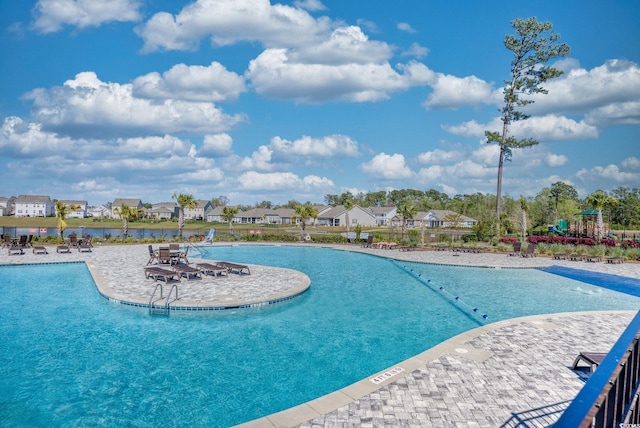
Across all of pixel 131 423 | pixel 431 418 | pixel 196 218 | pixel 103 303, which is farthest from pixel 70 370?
pixel 196 218

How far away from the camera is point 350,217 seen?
79812 mm

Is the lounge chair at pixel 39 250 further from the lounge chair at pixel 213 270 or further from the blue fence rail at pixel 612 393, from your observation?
the blue fence rail at pixel 612 393

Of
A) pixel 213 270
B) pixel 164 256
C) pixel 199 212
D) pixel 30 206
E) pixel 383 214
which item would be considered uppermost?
pixel 30 206

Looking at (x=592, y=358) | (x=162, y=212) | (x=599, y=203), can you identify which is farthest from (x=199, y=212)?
(x=592, y=358)

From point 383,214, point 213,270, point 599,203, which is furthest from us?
point 383,214

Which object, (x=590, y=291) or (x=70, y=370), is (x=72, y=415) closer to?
(x=70, y=370)

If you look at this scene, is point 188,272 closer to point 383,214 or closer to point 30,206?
point 383,214

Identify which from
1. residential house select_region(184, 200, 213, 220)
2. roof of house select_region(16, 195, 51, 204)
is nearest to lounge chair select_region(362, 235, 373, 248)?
residential house select_region(184, 200, 213, 220)

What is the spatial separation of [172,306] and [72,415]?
551cm

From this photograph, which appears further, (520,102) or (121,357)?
(520,102)

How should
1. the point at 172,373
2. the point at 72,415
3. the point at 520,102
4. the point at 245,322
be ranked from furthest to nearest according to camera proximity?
the point at 520,102 → the point at 245,322 → the point at 172,373 → the point at 72,415

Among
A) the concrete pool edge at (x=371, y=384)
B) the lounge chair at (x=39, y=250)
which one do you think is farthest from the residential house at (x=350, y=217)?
the concrete pool edge at (x=371, y=384)

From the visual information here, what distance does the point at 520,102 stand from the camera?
112ft

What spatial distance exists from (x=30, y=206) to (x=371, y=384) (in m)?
120
